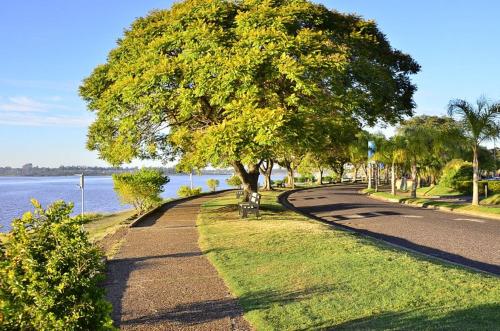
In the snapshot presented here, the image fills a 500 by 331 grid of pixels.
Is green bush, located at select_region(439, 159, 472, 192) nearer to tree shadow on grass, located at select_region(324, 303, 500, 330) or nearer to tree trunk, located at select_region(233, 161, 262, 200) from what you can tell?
tree trunk, located at select_region(233, 161, 262, 200)

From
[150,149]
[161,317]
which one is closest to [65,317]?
[161,317]

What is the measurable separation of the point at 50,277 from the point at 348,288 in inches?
179

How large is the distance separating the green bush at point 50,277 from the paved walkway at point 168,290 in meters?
2.19

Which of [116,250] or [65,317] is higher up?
[65,317]

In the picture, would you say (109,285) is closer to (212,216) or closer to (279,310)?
(279,310)

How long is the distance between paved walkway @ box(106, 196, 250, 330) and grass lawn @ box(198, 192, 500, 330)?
9.9 inches

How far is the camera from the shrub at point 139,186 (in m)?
22.1

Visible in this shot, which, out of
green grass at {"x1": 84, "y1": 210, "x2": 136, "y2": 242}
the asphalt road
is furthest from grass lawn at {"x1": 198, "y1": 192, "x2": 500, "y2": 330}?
green grass at {"x1": 84, "y1": 210, "x2": 136, "y2": 242}

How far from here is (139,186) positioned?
2217 centimetres

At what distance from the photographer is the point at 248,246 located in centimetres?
1109

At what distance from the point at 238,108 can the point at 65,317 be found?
1242cm

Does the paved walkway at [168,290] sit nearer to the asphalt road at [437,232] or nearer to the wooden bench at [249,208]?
the asphalt road at [437,232]

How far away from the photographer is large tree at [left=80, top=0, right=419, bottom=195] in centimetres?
1555

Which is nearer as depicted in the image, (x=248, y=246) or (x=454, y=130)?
(x=248, y=246)
